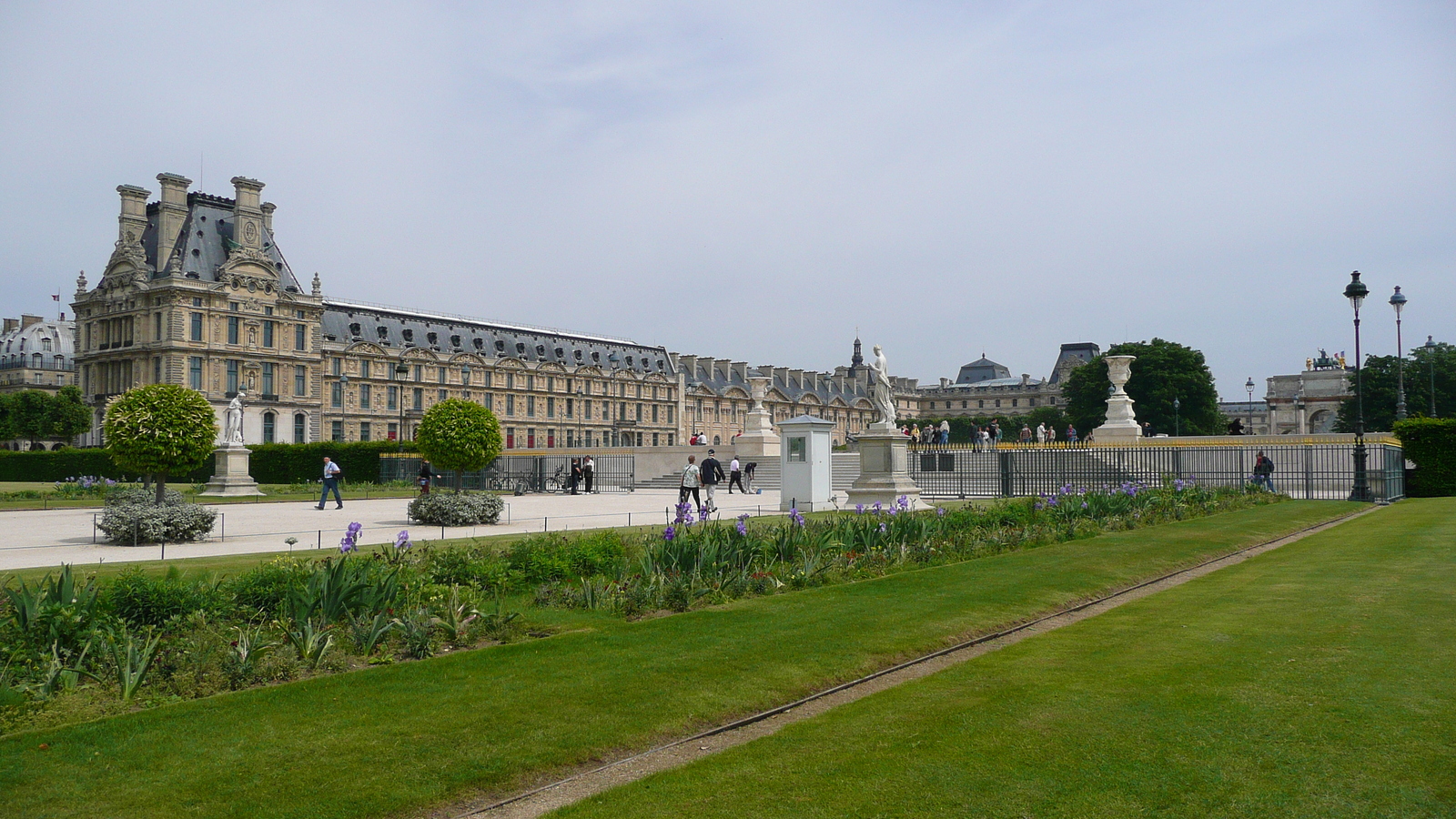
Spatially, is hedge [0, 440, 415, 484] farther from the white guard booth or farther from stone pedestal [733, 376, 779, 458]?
the white guard booth

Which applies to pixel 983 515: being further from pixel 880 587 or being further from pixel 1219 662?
pixel 1219 662

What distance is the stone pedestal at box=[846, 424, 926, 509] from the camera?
77.7 feet

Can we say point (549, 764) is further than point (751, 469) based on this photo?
No

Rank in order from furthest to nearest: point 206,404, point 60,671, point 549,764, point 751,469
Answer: point 751,469, point 206,404, point 60,671, point 549,764

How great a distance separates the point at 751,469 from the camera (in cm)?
4038

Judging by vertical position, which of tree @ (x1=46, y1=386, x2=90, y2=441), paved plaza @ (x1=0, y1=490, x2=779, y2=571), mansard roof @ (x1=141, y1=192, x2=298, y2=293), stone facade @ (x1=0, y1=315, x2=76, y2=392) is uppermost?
mansard roof @ (x1=141, y1=192, x2=298, y2=293)

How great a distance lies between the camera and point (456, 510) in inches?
845

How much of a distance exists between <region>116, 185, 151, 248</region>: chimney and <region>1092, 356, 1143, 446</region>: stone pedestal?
7055 centimetres

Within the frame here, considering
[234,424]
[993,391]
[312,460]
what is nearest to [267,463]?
[312,460]

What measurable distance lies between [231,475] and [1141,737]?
38239mm

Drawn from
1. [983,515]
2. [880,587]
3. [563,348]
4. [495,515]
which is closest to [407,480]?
[495,515]

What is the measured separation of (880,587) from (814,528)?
322cm

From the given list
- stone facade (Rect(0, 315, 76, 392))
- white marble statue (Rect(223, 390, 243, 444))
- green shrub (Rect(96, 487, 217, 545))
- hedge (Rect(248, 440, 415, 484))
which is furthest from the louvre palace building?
stone facade (Rect(0, 315, 76, 392))

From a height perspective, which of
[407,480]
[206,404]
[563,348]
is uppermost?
[563,348]
